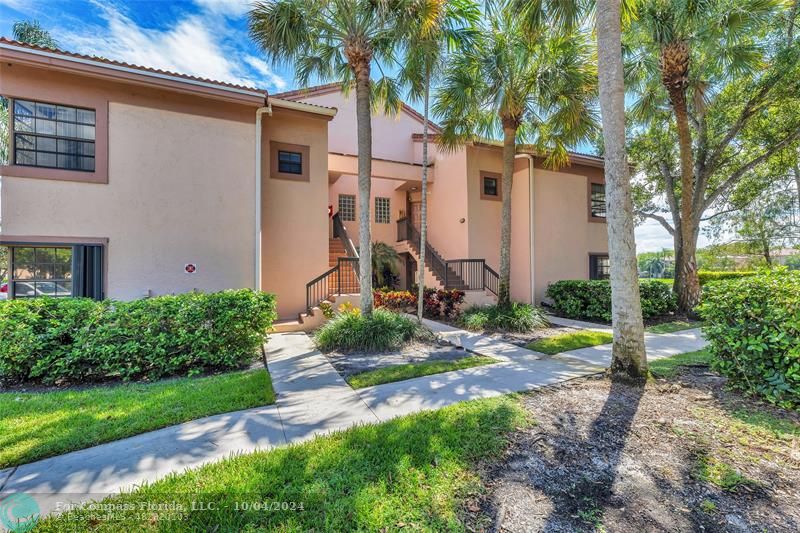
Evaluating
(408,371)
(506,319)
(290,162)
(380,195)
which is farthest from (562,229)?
(408,371)

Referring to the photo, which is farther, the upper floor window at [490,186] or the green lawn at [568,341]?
the upper floor window at [490,186]

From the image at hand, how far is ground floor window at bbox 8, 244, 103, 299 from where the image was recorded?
7.61 metres

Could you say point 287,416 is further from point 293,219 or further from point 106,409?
point 293,219

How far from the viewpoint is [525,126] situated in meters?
11.6

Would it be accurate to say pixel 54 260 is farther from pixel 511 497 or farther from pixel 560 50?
pixel 560 50

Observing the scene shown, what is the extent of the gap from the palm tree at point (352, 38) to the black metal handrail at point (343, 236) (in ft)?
12.2

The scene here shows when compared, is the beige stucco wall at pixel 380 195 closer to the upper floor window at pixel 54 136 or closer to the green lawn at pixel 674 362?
the upper floor window at pixel 54 136

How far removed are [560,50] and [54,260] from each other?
1388 centimetres

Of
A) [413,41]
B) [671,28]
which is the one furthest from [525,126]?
[413,41]

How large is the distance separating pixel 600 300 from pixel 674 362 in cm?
536

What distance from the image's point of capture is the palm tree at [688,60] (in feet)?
27.9

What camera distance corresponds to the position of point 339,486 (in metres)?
2.69

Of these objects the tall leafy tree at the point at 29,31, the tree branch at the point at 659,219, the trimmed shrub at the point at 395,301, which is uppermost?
the tall leafy tree at the point at 29,31

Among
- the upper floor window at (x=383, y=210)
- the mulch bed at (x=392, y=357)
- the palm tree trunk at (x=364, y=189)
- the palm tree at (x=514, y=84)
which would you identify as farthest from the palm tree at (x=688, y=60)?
the upper floor window at (x=383, y=210)
